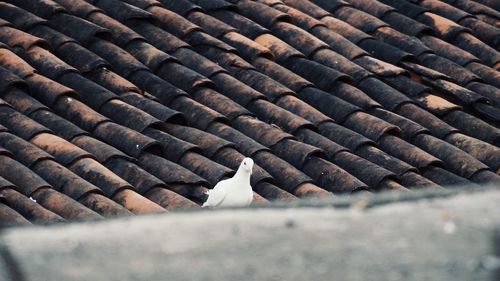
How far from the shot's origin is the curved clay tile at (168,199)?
489 centimetres

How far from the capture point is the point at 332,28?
6996 millimetres

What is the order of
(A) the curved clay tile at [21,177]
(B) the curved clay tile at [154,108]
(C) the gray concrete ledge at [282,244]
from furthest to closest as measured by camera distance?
1. (B) the curved clay tile at [154,108]
2. (A) the curved clay tile at [21,177]
3. (C) the gray concrete ledge at [282,244]

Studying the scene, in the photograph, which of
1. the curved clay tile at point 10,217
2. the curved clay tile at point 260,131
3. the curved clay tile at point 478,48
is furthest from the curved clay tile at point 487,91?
the curved clay tile at point 10,217

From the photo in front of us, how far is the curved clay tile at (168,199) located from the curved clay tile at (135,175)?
25mm

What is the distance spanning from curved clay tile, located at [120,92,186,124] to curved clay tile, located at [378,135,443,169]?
0.96m

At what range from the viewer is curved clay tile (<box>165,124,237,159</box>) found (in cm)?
546

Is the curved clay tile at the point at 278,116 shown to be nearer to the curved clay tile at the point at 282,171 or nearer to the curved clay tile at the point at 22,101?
the curved clay tile at the point at 282,171

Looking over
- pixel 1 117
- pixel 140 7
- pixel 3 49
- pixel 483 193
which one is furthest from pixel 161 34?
pixel 483 193

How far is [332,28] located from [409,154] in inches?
58.8

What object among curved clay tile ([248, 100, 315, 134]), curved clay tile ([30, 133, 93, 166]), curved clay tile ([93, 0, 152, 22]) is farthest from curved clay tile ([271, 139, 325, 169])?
curved clay tile ([93, 0, 152, 22])

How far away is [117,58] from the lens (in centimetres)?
616

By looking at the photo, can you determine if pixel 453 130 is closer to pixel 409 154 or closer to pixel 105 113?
pixel 409 154

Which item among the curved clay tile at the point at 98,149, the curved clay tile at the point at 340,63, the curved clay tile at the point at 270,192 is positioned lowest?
the curved clay tile at the point at 270,192

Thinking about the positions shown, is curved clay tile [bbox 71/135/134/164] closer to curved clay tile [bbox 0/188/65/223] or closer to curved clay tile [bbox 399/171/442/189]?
curved clay tile [bbox 0/188/65/223]
